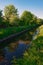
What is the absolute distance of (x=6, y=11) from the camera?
272ft

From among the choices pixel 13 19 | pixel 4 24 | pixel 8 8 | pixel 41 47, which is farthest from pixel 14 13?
pixel 41 47

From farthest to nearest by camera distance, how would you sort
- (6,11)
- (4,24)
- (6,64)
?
1. (6,11)
2. (4,24)
3. (6,64)

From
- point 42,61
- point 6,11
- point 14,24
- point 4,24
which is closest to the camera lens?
point 42,61

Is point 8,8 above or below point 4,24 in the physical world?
above

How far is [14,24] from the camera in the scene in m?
72.4

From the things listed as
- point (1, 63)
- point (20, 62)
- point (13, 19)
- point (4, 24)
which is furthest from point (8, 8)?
point (20, 62)

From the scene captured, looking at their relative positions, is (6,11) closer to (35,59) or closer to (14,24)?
(14,24)

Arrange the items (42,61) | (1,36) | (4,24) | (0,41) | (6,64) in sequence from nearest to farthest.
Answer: (42,61), (6,64), (0,41), (1,36), (4,24)

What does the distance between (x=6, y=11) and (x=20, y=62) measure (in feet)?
230

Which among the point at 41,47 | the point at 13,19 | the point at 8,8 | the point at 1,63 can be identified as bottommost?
the point at 1,63

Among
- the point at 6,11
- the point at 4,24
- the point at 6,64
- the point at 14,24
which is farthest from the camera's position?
the point at 6,11

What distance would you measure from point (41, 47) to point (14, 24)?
53478mm

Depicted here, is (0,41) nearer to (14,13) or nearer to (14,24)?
(14,24)

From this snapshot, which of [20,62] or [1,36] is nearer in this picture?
[20,62]
